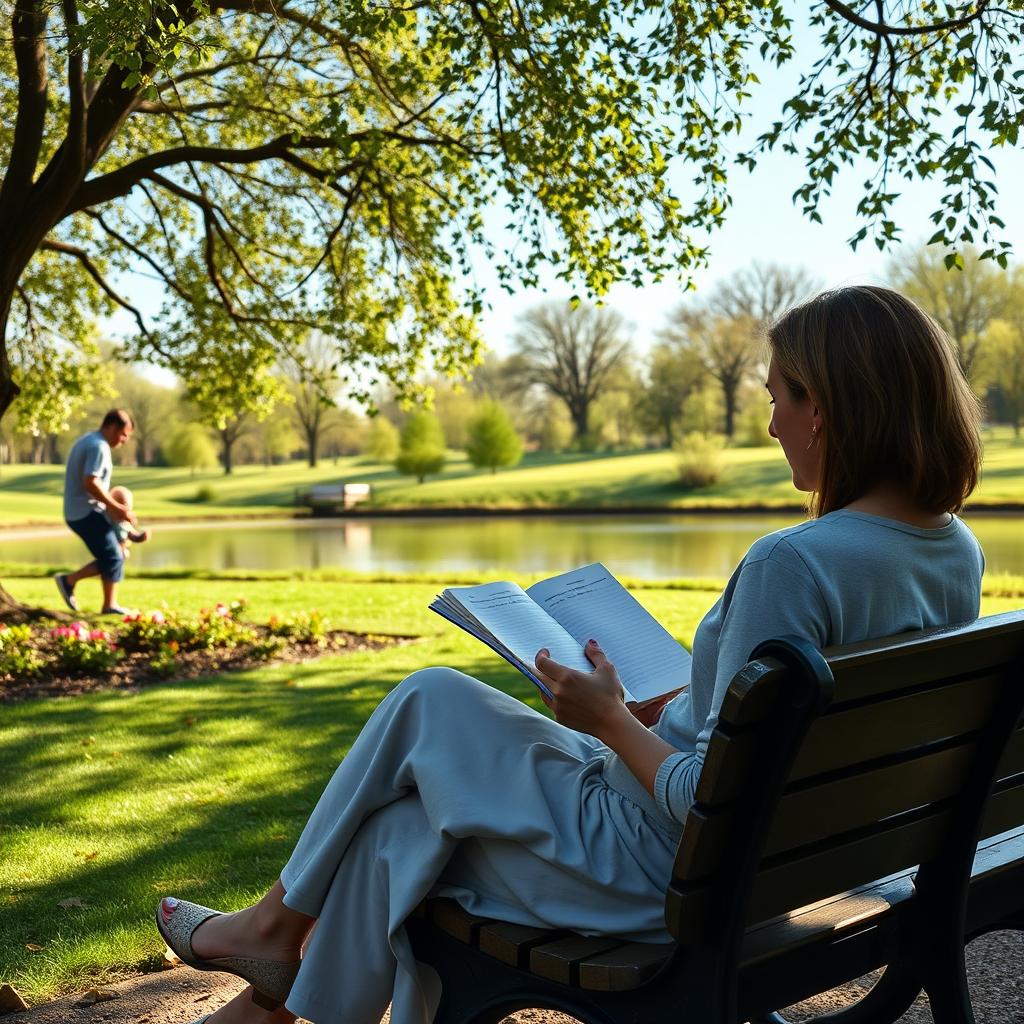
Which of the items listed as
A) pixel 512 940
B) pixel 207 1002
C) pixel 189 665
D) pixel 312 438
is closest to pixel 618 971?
pixel 512 940

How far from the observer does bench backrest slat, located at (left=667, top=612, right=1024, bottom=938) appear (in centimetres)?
163

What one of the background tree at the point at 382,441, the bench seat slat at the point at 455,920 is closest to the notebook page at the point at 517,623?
the bench seat slat at the point at 455,920

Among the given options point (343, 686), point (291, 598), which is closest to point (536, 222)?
point (343, 686)

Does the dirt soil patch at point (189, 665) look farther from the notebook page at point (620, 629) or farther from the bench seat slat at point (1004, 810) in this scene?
the bench seat slat at point (1004, 810)

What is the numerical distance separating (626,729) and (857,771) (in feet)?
1.30

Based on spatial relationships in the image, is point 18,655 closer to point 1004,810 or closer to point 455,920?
point 455,920

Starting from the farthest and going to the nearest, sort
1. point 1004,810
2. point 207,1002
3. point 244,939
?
point 207,1002, point 244,939, point 1004,810

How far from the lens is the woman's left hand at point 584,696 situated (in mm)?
2002

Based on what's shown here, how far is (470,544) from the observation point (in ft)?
95.7

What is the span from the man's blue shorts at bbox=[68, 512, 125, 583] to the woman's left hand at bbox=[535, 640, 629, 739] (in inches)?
383

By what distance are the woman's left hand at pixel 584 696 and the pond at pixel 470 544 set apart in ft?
58.9

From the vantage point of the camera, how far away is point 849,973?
2.04 meters

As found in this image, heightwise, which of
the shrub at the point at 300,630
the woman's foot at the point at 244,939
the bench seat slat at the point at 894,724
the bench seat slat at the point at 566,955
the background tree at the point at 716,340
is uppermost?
the background tree at the point at 716,340

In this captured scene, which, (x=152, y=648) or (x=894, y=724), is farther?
(x=152, y=648)
